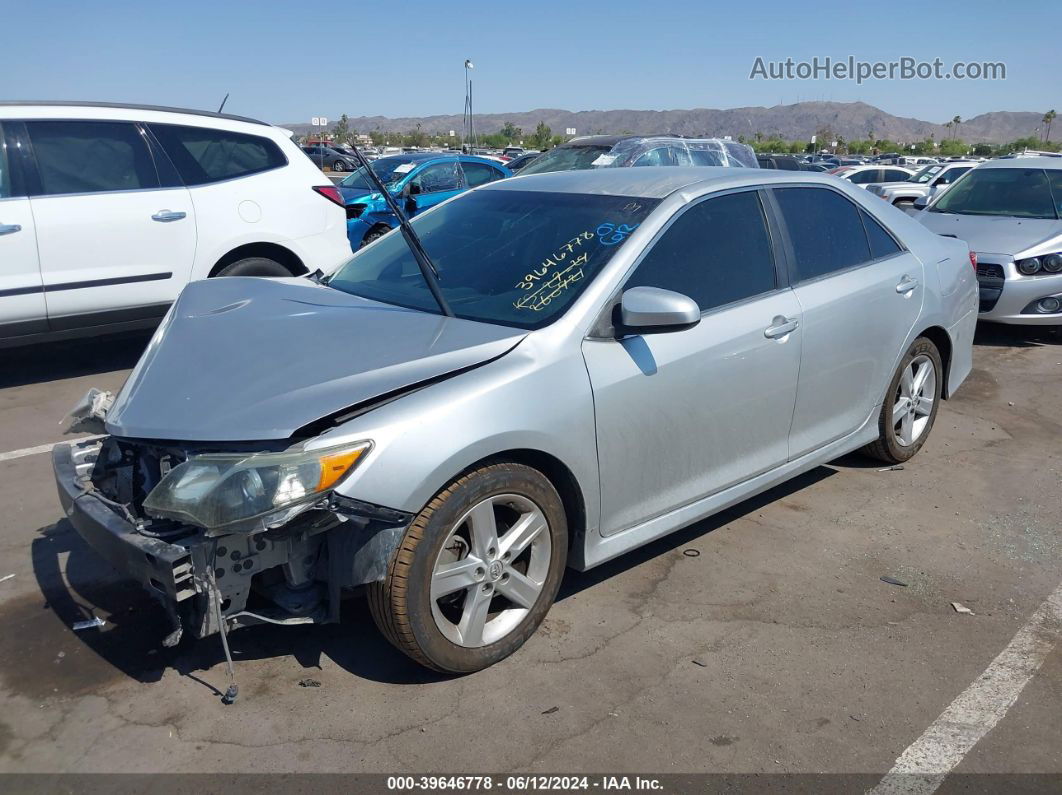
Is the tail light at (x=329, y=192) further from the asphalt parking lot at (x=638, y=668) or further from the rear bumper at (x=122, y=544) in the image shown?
the rear bumper at (x=122, y=544)

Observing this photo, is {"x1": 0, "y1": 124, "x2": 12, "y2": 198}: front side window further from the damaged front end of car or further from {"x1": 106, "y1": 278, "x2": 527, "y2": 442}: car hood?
the damaged front end of car

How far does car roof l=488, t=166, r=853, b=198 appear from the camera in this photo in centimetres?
383

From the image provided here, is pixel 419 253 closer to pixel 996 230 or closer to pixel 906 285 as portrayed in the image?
pixel 906 285

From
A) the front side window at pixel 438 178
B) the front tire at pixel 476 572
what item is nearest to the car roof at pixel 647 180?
the front tire at pixel 476 572

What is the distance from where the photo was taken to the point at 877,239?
15.5 ft

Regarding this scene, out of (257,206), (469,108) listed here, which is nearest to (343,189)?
(469,108)

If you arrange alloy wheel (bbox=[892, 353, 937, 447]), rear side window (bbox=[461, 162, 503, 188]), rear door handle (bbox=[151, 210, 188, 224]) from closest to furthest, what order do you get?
alloy wheel (bbox=[892, 353, 937, 447]), rear door handle (bbox=[151, 210, 188, 224]), rear side window (bbox=[461, 162, 503, 188])

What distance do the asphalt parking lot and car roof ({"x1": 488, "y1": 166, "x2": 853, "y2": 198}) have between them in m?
1.62

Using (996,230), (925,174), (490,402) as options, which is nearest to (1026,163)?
(996,230)

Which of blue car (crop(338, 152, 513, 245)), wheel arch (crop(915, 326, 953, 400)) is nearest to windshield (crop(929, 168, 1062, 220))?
wheel arch (crop(915, 326, 953, 400))

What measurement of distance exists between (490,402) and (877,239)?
2.82 m

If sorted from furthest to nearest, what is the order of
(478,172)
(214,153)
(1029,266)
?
1. (478,172)
2. (1029,266)
3. (214,153)

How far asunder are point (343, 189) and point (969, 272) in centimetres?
1000

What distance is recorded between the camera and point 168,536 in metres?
2.67
